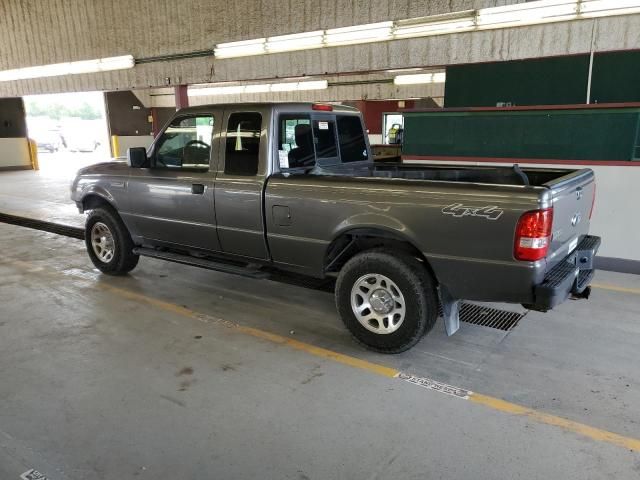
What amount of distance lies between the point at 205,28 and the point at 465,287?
11197 mm

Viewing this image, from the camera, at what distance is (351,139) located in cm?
516

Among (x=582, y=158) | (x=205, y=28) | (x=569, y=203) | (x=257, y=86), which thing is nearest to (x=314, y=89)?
(x=257, y=86)

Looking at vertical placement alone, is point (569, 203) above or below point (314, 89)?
below

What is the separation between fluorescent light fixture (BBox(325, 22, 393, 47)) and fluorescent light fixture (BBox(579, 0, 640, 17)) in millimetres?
3368

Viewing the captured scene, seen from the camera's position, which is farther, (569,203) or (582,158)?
(582,158)

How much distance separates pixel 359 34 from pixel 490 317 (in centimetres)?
738

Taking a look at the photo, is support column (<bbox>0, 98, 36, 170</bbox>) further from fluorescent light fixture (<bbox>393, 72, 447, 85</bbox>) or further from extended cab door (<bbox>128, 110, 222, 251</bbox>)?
extended cab door (<bbox>128, 110, 222, 251</bbox>)

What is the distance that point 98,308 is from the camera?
15.7ft

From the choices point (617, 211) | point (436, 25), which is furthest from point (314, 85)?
point (617, 211)

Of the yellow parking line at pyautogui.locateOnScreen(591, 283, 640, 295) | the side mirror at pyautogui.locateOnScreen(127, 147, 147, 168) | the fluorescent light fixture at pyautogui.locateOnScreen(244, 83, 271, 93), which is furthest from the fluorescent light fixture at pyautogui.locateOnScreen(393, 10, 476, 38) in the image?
the fluorescent light fixture at pyautogui.locateOnScreen(244, 83, 271, 93)

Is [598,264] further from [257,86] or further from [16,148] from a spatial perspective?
[16,148]

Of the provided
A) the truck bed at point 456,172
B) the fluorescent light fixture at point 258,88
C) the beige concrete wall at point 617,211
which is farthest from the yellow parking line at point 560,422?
the fluorescent light fixture at point 258,88

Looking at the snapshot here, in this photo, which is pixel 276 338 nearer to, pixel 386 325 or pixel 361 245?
pixel 386 325

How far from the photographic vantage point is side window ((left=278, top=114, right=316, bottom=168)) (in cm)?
430
